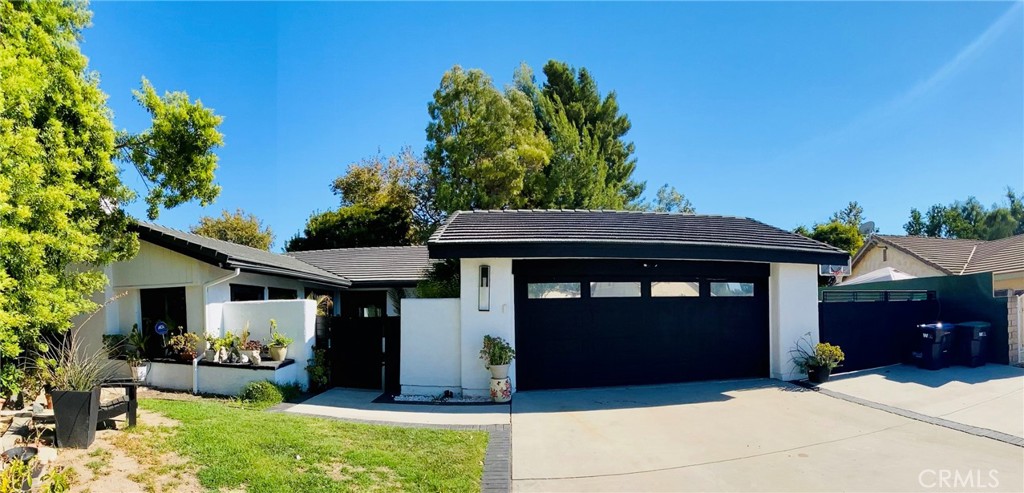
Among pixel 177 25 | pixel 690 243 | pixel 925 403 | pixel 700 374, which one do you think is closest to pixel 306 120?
pixel 177 25

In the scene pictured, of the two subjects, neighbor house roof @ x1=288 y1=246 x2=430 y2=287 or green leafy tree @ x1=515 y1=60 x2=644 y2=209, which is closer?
neighbor house roof @ x1=288 y1=246 x2=430 y2=287


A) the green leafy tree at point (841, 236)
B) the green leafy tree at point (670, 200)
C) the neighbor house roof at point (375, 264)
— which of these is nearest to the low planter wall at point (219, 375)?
the neighbor house roof at point (375, 264)

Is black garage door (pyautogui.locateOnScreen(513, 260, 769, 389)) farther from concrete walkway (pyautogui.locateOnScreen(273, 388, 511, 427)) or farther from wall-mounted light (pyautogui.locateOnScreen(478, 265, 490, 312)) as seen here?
concrete walkway (pyautogui.locateOnScreen(273, 388, 511, 427))

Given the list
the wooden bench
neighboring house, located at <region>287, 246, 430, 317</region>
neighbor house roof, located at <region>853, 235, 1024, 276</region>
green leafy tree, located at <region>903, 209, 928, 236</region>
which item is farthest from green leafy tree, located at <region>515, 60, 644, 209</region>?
green leafy tree, located at <region>903, 209, 928, 236</region>

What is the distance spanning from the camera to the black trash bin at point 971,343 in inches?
408

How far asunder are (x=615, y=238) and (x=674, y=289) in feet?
5.81

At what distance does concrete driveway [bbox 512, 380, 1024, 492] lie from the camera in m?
4.57

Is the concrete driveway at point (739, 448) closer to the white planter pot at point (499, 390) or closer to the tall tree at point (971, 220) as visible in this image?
the white planter pot at point (499, 390)

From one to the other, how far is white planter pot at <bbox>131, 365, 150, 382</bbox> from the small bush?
248 centimetres

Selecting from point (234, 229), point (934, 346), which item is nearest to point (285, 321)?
point (934, 346)

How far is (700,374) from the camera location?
9.36 metres

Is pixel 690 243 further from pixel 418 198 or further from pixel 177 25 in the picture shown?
pixel 418 198

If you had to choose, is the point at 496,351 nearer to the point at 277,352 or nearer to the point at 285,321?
the point at 277,352

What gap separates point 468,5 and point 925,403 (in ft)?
37.3
